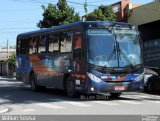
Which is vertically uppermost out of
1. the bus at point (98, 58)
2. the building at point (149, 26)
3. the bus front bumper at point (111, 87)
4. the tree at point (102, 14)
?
the tree at point (102, 14)

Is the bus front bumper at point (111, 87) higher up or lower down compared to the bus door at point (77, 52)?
lower down

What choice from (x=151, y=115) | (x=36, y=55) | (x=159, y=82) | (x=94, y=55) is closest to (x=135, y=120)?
(x=151, y=115)

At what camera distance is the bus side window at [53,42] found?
21234 mm

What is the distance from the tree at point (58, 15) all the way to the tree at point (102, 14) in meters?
1.76

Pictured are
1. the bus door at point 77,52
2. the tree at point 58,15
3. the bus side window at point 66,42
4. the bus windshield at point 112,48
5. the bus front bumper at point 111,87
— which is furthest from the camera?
the tree at point 58,15

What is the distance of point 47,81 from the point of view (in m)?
22.6

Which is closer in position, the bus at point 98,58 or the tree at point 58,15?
the bus at point 98,58

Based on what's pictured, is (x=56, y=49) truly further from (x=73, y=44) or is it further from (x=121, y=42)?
(x=121, y=42)

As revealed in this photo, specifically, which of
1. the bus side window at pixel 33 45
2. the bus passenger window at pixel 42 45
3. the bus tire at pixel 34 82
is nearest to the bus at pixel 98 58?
the bus passenger window at pixel 42 45

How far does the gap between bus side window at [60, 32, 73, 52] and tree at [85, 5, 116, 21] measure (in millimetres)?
14596

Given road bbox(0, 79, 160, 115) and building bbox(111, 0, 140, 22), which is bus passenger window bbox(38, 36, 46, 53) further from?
building bbox(111, 0, 140, 22)

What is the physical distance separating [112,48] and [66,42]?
2.58 metres

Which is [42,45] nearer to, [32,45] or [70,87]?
[32,45]

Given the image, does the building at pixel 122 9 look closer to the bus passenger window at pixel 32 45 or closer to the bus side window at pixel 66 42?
the bus passenger window at pixel 32 45
